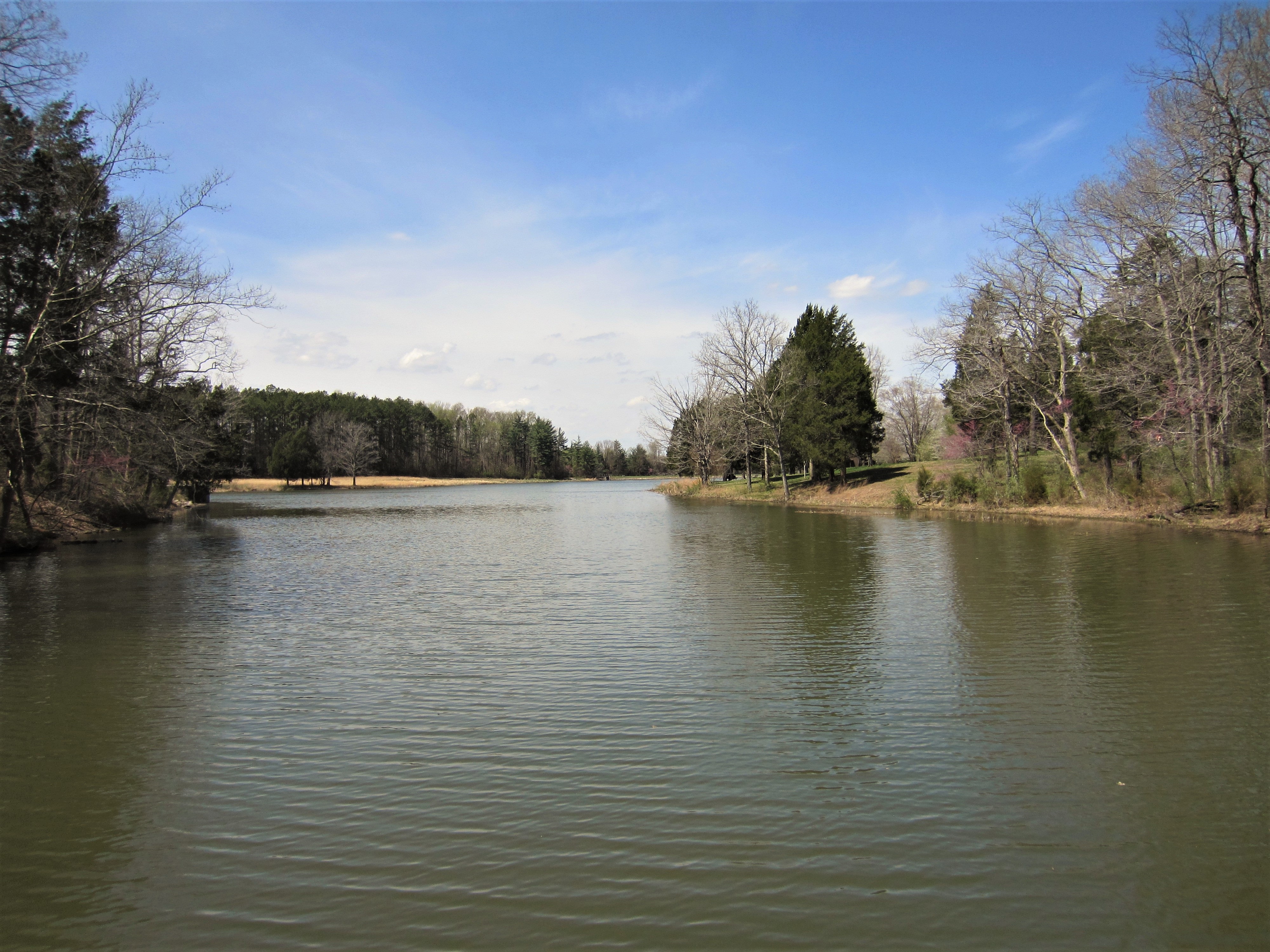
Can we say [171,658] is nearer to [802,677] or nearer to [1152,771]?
[802,677]

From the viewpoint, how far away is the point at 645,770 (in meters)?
5.95

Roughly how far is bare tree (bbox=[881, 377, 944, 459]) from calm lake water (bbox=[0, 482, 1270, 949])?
5958 cm

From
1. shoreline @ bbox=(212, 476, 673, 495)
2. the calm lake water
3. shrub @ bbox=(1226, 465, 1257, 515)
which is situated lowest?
the calm lake water

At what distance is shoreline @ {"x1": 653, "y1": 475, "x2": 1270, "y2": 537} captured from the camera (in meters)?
22.5

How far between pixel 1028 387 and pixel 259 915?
1331 inches

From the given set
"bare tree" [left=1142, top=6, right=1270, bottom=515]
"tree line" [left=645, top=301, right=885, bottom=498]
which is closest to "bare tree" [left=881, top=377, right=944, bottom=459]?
"tree line" [left=645, top=301, right=885, bottom=498]

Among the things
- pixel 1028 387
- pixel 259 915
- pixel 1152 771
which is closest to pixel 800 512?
pixel 1028 387

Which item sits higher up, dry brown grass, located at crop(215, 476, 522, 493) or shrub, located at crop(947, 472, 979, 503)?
dry brown grass, located at crop(215, 476, 522, 493)

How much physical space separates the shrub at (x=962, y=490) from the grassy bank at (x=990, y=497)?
1.3 inches

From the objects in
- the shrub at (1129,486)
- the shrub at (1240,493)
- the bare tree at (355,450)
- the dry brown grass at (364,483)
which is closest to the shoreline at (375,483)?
the dry brown grass at (364,483)

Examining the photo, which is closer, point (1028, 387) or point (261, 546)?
point (261, 546)

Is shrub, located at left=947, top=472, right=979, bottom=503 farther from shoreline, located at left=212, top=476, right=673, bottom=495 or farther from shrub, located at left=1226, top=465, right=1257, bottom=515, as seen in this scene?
shoreline, located at left=212, top=476, right=673, bottom=495

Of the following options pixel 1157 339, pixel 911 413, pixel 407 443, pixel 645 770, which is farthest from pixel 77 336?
pixel 407 443

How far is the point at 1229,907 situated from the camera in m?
4.02
